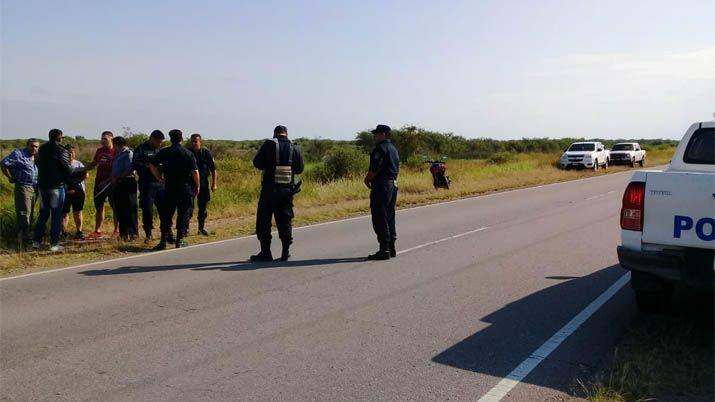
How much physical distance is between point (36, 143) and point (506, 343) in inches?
331

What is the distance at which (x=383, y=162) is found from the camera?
9.24 metres

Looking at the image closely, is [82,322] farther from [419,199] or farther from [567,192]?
[567,192]

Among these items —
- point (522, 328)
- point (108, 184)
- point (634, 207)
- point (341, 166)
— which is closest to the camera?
point (634, 207)

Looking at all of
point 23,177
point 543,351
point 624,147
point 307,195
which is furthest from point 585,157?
point 543,351

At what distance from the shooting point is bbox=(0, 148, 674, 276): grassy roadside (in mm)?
9391

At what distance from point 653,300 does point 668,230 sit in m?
Answer: 1.00

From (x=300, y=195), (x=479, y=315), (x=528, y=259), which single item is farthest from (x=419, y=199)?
(x=479, y=315)

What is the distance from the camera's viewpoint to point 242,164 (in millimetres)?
26406

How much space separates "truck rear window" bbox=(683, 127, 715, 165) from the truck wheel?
1.48 metres

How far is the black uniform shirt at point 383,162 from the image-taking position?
30.2 feet

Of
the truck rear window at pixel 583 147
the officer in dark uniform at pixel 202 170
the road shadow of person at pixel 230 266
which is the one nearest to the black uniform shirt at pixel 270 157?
the road shadow of person at pixel 230 266

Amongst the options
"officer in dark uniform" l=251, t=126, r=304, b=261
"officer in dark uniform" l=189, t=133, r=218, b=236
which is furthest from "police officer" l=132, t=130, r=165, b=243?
"officer in dark uniform" l=251, t=126, r=304, b=261

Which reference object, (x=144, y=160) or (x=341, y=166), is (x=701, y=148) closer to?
(x=144, y=160)

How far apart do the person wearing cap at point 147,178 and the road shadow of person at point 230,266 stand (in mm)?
2021
